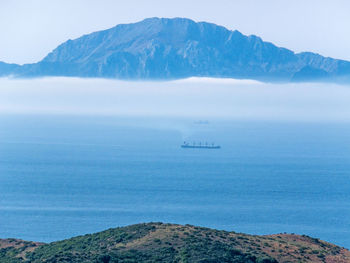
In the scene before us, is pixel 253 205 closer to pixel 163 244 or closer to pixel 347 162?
pixel 163 244

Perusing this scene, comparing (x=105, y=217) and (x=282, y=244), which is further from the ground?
(x=282, y=244)

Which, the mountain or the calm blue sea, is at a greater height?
the mountain

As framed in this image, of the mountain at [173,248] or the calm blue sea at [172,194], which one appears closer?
the mountain at [173,248]

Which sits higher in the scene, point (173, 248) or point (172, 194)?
point (173, 248)

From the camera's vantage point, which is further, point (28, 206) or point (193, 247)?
point (28, 206)

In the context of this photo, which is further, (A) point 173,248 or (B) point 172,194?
(B) point 172,194

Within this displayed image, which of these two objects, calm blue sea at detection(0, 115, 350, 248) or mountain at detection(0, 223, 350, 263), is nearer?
mountain at detection(0, 223, 350, 263)

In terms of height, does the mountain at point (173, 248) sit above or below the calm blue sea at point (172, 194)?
above

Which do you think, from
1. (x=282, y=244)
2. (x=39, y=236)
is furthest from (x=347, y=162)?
(x=282, y=244)
